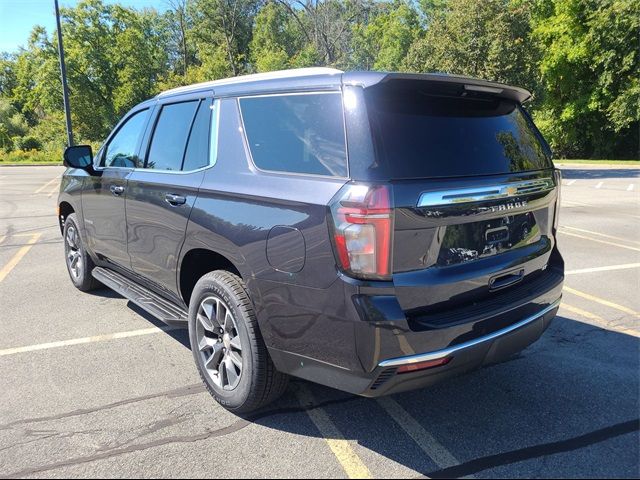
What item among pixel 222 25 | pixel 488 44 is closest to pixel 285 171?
pixel 488 44

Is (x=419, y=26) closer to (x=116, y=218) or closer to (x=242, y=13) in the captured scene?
(x=242, y=13)

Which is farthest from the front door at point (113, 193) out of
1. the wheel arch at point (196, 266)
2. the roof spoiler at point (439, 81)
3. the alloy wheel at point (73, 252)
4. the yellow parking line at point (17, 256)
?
the roof spoiler at point (439, 81)

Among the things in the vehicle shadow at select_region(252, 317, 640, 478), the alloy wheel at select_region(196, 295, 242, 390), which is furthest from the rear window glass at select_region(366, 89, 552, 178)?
the vehicle shadow at select_region(252, 317, 640, 478)

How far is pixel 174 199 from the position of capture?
334cm

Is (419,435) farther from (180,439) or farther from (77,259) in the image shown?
(77,259)

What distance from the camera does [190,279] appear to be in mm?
3443

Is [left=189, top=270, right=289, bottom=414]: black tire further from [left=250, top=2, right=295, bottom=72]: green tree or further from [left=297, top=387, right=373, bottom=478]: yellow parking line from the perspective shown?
[left=250, top=2, right=295, bottom=72]: green tree

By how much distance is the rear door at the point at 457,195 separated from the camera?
2.33 meters

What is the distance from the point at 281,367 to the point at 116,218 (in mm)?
2363

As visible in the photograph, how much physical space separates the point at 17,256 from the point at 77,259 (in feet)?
7.80

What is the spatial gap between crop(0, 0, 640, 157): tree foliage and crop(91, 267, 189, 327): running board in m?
18.2

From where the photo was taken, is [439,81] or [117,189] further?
[117,189]

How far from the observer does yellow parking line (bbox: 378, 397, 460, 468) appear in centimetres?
256

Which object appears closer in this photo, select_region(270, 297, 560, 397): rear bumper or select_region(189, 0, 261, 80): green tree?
select_region(270, 297, 560, 397): rear bumper
